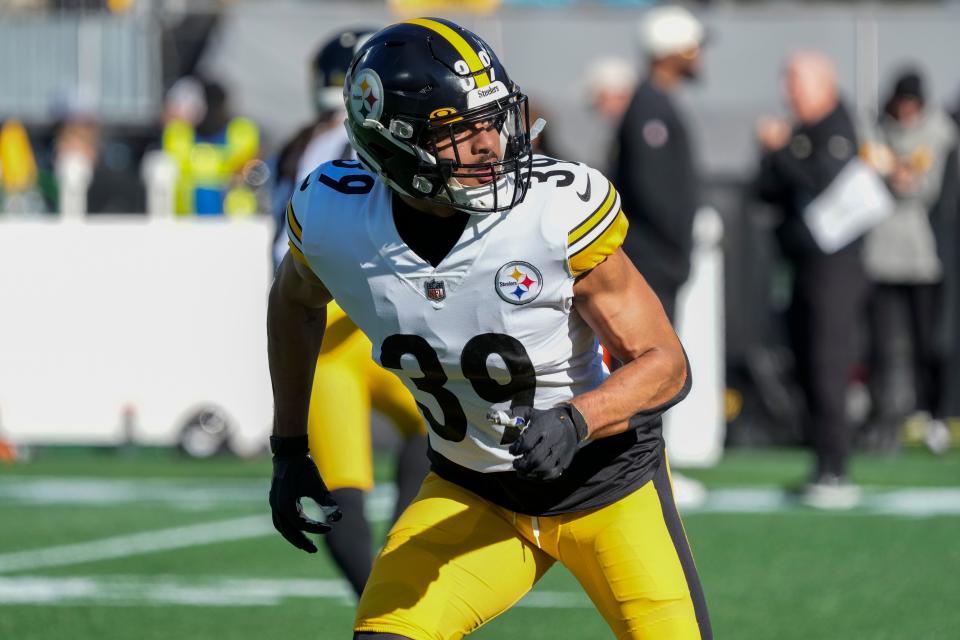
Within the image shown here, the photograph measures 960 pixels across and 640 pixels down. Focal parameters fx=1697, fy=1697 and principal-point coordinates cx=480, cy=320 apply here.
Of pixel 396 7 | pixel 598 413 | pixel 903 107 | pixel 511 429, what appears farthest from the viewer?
pixel 396 7

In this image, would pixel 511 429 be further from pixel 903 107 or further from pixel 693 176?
pixel 903 107

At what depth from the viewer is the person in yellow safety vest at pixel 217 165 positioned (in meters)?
11.6

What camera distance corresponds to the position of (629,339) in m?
3.07

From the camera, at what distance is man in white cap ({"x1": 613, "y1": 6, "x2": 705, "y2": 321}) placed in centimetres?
734

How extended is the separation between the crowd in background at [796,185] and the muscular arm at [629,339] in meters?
2.16

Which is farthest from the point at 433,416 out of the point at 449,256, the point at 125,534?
the point at 125,534

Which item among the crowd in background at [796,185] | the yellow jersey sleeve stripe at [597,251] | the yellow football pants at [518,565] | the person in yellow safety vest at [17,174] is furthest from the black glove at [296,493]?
the person in yellow safety vest at [17,174]

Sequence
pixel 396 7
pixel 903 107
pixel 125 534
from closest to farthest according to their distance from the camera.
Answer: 1. pixel 125 534
2. pixel 903 107
3. pixel 396 7

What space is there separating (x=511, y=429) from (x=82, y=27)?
39.4ft

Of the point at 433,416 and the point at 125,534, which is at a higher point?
the point at 433,416

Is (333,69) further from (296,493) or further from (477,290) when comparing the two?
(477,290)

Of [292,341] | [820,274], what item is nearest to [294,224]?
[292,341]

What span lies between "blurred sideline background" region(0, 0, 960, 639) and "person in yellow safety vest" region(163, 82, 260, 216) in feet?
0.07

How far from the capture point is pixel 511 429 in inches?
125
